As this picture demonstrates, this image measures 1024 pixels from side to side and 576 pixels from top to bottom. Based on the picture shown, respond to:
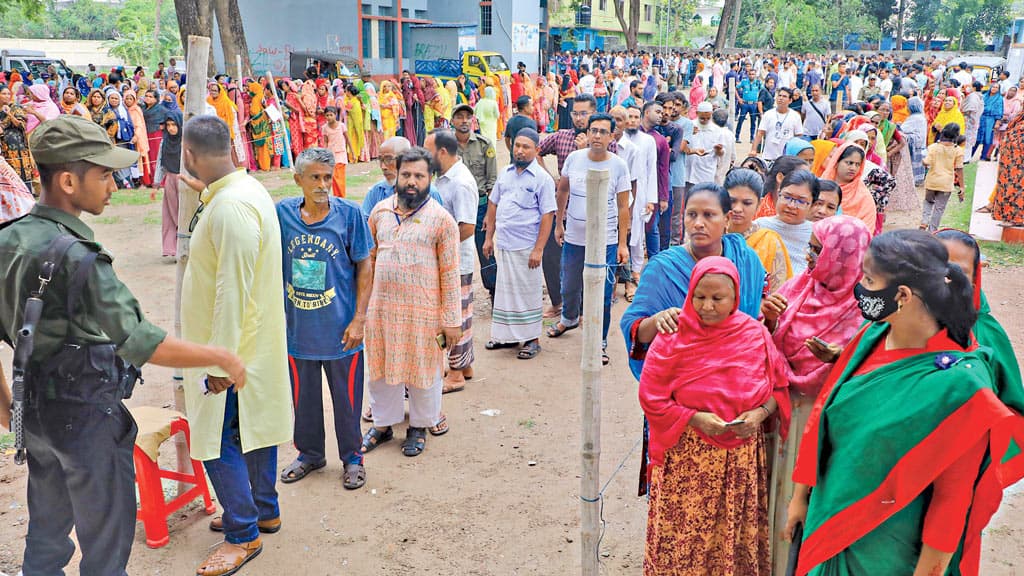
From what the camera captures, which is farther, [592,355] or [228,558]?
[228,558]

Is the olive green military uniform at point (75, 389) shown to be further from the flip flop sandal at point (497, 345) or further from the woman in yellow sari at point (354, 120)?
the woman in yellow sari at point (354, 120)

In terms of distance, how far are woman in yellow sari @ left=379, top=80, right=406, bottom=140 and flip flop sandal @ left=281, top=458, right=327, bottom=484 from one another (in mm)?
13151

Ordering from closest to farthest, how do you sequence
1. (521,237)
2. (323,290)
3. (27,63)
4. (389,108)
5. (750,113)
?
1. (323,290)
2. (521,237)
3. (389,108)
4. (27,63)
5. (750,113)

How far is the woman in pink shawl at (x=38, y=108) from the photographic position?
406 inches

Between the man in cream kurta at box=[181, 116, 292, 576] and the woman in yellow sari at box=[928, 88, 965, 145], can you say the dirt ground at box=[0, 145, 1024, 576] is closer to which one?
the man in cream kurta at box=[181, 116, 292, 576]

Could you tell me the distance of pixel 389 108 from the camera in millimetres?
16828

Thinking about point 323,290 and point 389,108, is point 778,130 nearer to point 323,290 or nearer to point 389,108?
point 323,290

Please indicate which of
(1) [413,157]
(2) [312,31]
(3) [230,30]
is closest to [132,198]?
(3) [230,30]

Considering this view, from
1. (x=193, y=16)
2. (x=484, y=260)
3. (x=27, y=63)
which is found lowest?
(x=484, y=260)

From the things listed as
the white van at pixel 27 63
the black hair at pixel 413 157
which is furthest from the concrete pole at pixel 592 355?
the white van at pixel 27 63

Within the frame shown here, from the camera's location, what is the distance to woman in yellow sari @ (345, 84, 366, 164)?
16.2m

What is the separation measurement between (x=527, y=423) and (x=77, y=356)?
10.0 ft

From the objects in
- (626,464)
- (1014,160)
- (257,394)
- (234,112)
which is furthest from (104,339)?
(234,112)

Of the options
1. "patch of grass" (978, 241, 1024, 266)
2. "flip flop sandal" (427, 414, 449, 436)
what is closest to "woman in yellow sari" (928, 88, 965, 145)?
"patch of grass" (978, 241, 1024, 266)
